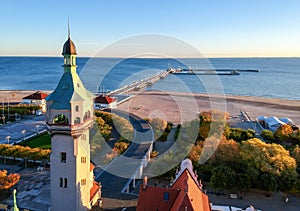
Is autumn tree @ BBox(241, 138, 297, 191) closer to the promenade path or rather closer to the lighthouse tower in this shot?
the promenade path

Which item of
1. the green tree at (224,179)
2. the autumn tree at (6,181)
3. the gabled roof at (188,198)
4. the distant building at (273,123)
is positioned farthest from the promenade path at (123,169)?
the distant building at (273,123)

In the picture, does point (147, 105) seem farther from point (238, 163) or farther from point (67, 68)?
point (67, 68)

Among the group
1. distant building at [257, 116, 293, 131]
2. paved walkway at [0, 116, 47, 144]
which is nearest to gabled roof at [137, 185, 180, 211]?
paved walkway at [0, 116, 47, 144]

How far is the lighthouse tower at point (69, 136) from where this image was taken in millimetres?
17422

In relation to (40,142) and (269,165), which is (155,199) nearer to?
(269,165)

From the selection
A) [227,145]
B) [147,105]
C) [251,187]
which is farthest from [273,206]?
[147,105]

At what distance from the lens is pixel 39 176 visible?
2741 centimetres

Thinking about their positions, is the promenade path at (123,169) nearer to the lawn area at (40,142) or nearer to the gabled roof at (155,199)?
the gabled roof at (155,199)

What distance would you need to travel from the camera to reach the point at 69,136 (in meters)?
17.7

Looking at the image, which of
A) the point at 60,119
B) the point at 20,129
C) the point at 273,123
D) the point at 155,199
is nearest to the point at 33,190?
the point at 60,119

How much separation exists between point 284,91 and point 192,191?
106 meters

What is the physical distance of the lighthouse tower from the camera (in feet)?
57.2

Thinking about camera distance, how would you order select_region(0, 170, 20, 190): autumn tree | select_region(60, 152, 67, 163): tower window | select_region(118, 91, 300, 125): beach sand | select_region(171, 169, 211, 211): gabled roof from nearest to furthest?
select_region(171, 169, 211, 211): gabled roof < select_region(60, 152, 67, 163): tower window < select_region(0, 170, 20, 190): autumn tree < select_region(118, 91, 300, 125): beach sand

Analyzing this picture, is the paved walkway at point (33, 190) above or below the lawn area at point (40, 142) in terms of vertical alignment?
below
